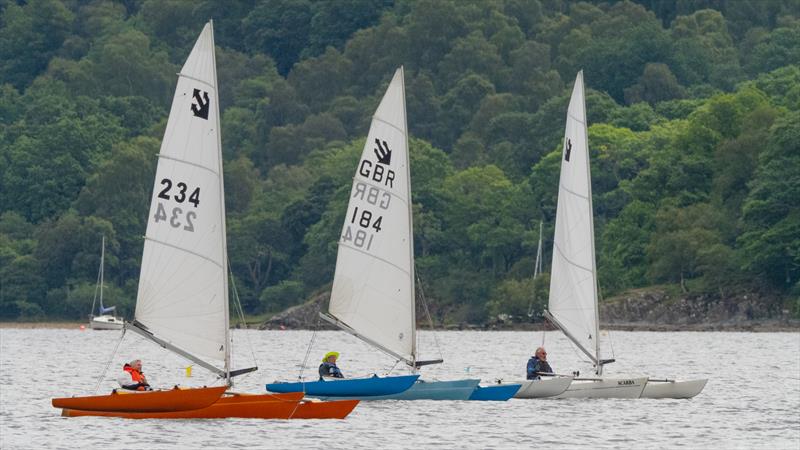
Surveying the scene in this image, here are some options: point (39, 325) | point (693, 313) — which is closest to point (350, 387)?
point (693, 313)

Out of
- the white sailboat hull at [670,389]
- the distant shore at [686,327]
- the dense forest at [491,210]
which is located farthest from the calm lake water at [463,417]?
the dense forest at [491,210]

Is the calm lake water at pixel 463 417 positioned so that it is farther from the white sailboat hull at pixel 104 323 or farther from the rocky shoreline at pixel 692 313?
the white sailboat hull at pixel 104 323

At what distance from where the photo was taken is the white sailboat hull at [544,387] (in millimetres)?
59031

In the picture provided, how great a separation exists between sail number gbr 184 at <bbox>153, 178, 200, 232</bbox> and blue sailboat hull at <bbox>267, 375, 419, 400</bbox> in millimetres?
7465

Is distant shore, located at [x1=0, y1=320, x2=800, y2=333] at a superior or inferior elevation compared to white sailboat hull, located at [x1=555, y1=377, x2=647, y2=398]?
superior

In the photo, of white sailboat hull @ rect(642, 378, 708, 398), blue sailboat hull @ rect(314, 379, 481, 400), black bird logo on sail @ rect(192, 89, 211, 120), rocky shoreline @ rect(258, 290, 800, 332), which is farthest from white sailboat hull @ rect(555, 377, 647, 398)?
rocky shoreline @ rect(258, 290, 800, 332)

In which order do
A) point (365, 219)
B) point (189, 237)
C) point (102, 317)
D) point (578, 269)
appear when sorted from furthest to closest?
point (102, 317) < point (578, 269) < point (365, 219) < point (189, 237)

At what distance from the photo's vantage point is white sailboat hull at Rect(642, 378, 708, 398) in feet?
A: 200

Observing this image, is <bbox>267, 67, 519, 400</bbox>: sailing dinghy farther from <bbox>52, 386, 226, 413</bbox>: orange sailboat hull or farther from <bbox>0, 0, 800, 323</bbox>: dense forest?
<bbox>0, 0, 800, 323</bbox>: dense forest

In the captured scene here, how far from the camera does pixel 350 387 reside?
55719mm

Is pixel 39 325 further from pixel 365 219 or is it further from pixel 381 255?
pixel 365 219

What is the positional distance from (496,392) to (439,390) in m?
2.07

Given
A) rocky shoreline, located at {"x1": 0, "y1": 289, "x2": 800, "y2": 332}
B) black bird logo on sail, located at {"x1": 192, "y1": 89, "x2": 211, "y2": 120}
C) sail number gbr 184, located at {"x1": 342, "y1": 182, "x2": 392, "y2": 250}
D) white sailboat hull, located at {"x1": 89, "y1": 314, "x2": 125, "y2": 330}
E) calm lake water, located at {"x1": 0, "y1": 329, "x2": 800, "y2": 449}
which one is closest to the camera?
calm lake water, located at {"x1": 0, "y1": 329, "x2": 800, "y2": 449}

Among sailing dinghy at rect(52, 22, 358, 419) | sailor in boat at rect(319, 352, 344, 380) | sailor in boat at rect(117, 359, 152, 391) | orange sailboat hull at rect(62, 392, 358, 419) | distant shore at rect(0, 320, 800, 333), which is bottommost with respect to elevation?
Result: orange sailboat hull at rect(62, 392, 358, 419)
